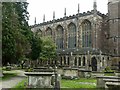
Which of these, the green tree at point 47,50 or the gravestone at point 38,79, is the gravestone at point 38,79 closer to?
the gravestone at point 38,79

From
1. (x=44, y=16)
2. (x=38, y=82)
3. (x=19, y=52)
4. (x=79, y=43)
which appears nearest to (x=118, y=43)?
(x=79, y=43)

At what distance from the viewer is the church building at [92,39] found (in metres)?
49.8

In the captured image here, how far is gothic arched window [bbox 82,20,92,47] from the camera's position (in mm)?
54969

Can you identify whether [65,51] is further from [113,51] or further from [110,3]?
[110,3]

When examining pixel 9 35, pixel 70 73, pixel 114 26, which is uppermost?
pixel 114 26

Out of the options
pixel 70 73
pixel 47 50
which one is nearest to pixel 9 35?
pixel 70 73

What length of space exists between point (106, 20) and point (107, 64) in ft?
36.2

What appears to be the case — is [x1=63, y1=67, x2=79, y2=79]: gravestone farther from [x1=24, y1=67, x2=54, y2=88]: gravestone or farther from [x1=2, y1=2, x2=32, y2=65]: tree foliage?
[x1=24, y1=67, x2=54, y2=88]: gravestone

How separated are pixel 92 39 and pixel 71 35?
7.09 m

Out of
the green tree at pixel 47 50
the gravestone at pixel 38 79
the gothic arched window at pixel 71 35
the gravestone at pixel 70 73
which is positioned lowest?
the gravestone at pixel 70 73

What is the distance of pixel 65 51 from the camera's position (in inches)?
2296

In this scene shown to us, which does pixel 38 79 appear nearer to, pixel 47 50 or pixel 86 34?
pixel 47 50

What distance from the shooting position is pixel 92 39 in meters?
53.6

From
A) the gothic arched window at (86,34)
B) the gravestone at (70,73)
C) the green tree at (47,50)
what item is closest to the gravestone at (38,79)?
the gravestone at (70,73)
